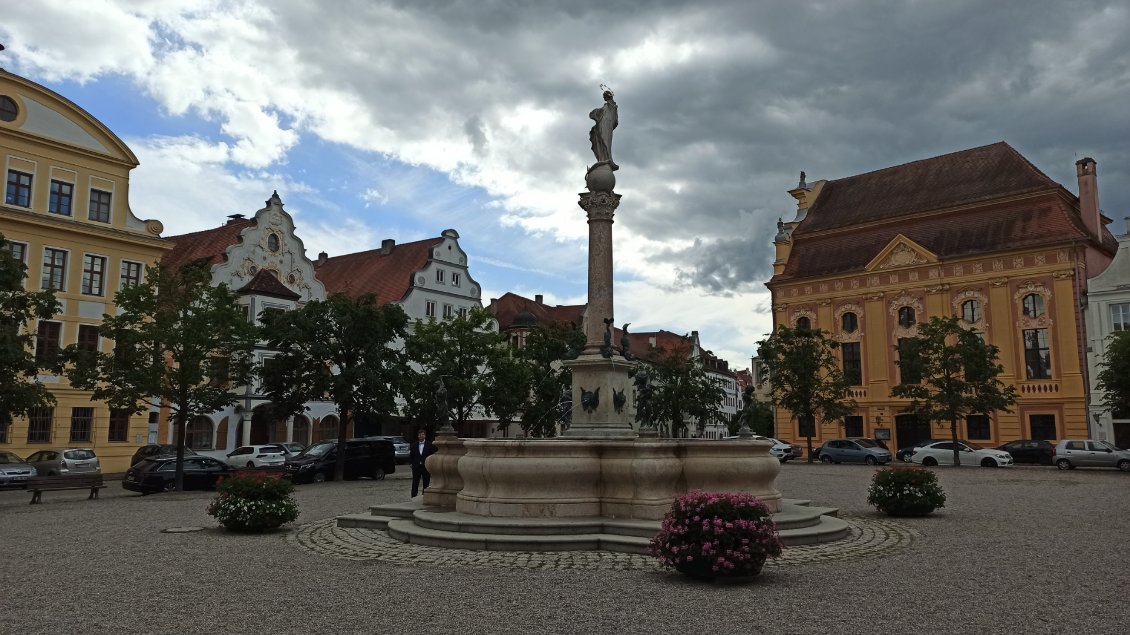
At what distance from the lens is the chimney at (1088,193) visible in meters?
46.0

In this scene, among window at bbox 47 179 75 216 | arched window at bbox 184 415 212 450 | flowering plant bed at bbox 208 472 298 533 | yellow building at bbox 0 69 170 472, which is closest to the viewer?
flowering plant bed at bbox 208 472 298 533

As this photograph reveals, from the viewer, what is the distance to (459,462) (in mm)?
13227

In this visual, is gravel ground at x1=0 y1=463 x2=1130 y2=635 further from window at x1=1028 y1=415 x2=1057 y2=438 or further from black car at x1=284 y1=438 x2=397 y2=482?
window at x1=1028 y1=415 x2=1057 y2=438

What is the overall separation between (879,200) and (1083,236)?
12.8 m

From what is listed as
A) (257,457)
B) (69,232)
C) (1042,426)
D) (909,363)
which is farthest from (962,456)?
(69,232)

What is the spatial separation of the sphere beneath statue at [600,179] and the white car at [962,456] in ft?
88.2

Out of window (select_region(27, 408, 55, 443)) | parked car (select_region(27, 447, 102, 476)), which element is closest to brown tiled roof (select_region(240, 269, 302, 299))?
window (select_region(27, 408, 55, 443))

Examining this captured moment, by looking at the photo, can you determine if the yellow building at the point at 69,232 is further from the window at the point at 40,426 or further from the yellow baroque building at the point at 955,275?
the yellow baroque building at the point at 955,275

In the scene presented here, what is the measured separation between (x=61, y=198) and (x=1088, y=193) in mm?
50106

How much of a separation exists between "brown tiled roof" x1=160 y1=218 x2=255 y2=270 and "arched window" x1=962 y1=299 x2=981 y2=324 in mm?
39152

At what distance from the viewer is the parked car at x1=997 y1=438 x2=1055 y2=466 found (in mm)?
38156

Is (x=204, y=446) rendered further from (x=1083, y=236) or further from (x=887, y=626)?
(x=1083, y=236)

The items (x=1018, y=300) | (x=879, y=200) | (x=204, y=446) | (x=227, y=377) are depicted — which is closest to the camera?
(x=227, y=377)

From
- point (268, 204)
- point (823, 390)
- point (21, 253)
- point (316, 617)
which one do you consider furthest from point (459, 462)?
point (268, 204)
